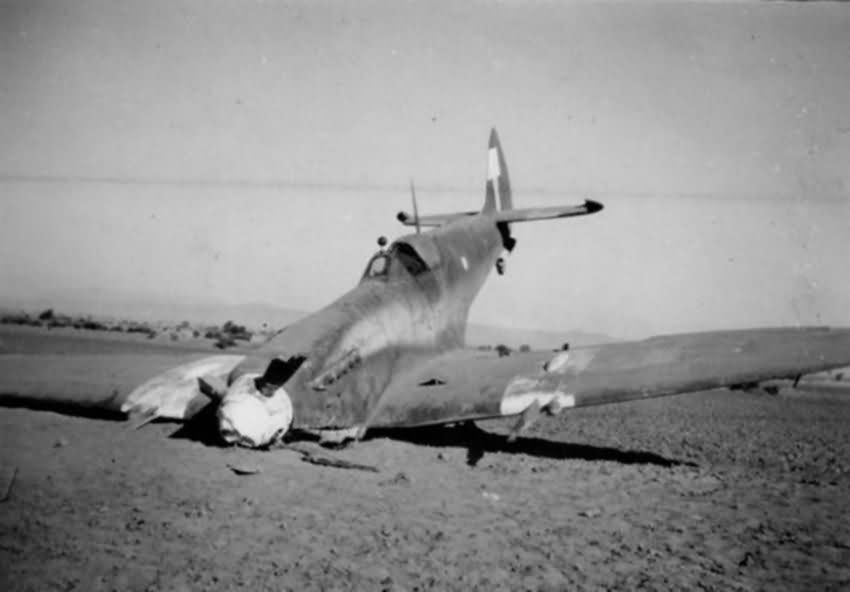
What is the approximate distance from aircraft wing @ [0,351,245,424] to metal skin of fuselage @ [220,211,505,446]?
1.34 m

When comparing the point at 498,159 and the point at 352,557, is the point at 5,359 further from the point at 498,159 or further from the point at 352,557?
the point at 498,159

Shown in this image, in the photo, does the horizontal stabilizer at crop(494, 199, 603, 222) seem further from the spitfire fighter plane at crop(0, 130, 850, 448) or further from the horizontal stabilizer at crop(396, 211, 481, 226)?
the spitfire fighter plane at crop(0, 130, 850, 448)

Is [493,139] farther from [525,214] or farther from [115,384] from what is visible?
[115,384]

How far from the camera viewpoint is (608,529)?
5.21m

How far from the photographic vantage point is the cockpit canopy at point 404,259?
10.5 meters

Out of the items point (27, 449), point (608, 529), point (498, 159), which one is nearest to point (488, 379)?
point (608, 529)

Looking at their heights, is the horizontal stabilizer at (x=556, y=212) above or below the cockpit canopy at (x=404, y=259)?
above

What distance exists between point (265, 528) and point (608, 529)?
2935mm

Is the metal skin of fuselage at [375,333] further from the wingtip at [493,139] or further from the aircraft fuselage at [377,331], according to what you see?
the wingtip at [493,139]

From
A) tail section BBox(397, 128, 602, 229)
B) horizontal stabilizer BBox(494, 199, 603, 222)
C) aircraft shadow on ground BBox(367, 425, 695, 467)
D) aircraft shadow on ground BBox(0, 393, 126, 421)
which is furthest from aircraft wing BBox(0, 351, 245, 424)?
horizontal stabilizer BBox(494, 199, 603, 222)

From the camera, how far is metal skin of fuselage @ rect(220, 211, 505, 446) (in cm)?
756

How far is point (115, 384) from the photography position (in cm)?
906

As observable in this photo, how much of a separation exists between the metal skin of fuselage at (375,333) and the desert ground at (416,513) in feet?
2.26

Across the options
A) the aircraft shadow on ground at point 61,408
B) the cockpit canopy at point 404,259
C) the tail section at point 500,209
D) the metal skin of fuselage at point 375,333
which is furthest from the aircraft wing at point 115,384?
the tail section at point 500,209
